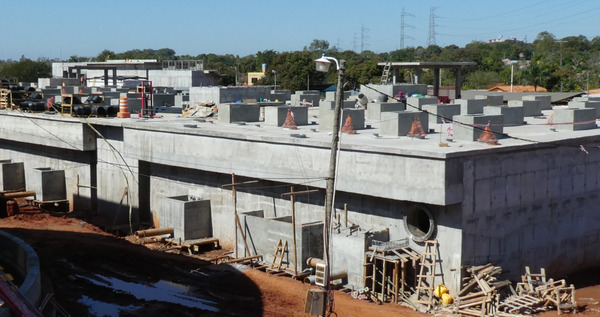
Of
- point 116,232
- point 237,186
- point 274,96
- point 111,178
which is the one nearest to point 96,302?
point 237,186

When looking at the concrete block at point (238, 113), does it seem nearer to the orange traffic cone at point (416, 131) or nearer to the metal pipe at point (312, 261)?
the orange traffic cone at point (416, 131)

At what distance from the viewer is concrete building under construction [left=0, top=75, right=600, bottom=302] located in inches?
931

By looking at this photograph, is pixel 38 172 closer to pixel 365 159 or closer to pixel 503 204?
pixel 365 159

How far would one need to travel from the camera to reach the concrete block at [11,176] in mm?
42312

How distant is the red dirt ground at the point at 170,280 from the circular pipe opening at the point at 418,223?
275cm

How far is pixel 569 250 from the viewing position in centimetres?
2723

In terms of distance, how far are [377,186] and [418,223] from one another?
1821 millimetres

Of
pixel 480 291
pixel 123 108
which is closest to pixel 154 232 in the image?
pixel 123 108

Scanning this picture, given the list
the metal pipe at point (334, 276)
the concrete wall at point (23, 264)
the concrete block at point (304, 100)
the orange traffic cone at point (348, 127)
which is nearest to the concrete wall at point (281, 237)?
the metal pipe at point (334, 276)

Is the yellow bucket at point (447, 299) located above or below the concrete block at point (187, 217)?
below

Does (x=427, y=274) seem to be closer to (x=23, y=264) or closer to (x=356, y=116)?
(x=356, y=116)

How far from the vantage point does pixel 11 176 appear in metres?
42.6

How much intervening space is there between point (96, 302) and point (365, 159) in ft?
31.2

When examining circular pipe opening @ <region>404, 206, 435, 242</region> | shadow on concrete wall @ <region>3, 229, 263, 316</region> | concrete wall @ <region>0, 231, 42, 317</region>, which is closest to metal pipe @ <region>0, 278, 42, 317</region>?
concrete wall @ <region>0, 231, 42, 317</region>
